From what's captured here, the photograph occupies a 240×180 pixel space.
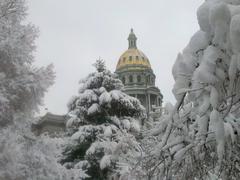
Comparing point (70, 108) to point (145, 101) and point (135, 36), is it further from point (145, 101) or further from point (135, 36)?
point (135, 36)

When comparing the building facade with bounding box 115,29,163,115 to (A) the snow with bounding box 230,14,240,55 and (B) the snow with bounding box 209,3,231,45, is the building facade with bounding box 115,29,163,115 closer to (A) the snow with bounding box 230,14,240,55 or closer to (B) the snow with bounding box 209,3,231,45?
(B) the snow with bounding box 209,3,231,45

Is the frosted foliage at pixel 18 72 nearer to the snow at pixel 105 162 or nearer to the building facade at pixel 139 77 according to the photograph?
the snow at pixel 105 162

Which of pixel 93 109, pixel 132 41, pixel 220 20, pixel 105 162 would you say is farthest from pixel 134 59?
pixel 220 20

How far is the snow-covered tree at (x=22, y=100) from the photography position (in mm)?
10398

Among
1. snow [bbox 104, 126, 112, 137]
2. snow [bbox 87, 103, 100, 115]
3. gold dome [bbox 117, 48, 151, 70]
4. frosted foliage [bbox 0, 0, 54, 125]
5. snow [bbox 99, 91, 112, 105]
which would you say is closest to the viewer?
frosted foliage [bbox 0, 0, 54, 125]

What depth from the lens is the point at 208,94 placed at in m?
2.43

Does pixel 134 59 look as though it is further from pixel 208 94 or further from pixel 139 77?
pixel 208 94

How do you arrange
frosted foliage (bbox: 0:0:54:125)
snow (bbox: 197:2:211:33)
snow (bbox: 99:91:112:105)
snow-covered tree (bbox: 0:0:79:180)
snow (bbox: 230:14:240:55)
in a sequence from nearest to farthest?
1. snow (bbox: 230:14:240:55)
2. snow (bbox: 197:2:211:33)
3. snow-covered tree (bbox: 0:0:79:180)
4. frosted foliage (bbox: 0:0:54:125)
5. snow (bbox: 99:91:112:105)

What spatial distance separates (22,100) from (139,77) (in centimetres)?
6106

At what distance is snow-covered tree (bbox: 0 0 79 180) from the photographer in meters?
10.4

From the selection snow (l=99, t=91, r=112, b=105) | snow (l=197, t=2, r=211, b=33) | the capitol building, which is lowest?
snow (l=197, t=2, r=211, b=33)

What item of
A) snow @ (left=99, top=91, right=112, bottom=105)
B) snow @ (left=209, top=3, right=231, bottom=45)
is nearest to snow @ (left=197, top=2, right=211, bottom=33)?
snow @ (left=209, top=3, right=231, bottom=45)

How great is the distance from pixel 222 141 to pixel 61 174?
9.39 metres

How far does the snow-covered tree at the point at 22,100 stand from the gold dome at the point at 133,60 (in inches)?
2482
